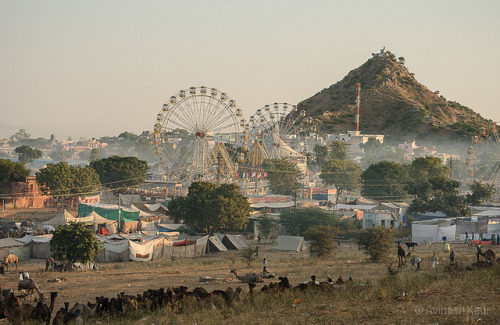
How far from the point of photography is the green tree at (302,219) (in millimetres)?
51219

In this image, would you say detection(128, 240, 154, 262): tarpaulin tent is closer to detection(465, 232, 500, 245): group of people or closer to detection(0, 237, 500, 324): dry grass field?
detection(0, 237, 500, 324): dry grass field

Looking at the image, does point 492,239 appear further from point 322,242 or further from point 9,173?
point 9,173

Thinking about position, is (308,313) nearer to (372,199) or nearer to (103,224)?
(103,224)

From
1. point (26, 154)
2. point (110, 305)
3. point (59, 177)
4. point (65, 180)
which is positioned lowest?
point (110, 305)

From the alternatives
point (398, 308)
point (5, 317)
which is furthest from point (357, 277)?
point (5, 317)

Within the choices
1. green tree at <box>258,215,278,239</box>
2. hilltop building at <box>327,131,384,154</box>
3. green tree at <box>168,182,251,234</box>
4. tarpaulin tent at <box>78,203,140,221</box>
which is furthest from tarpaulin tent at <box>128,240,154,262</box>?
hilltop building at <box>327,131,384,154</box>

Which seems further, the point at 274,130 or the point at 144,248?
the point at 274,130

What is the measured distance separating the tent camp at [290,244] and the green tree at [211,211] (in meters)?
6.04

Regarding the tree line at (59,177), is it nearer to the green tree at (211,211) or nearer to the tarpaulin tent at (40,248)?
the green tree at (211,211)

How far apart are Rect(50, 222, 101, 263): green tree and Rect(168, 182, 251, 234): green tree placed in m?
16.1

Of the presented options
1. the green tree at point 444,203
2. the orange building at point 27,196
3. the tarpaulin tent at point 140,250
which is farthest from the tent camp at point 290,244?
the orange building at point 27,196

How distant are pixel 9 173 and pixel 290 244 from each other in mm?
44339

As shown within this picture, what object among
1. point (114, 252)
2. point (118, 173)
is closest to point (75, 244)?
point (114, 252)

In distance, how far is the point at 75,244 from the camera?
107 feet
